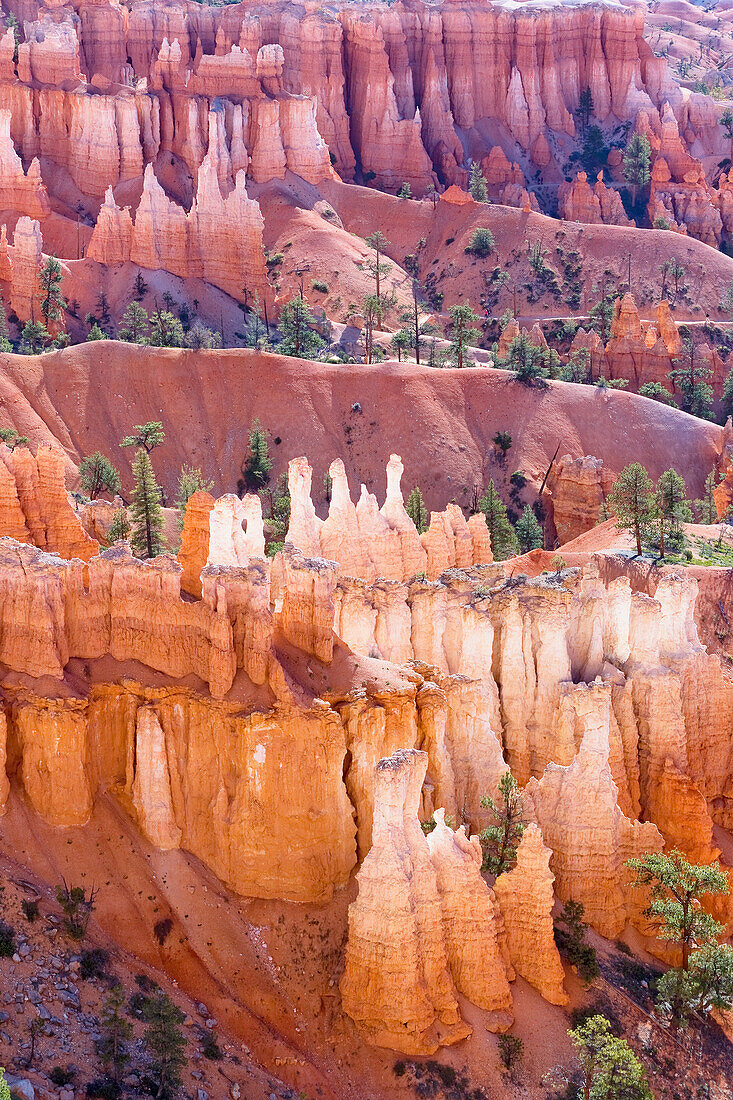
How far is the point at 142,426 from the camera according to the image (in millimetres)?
101875

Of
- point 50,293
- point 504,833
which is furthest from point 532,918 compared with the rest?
point 50,293

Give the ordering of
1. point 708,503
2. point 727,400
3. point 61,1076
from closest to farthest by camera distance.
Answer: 1. point 61,1076
2. point 708,503
3. point 727,400

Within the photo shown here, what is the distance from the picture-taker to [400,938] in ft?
129

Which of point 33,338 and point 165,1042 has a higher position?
point 165,1042

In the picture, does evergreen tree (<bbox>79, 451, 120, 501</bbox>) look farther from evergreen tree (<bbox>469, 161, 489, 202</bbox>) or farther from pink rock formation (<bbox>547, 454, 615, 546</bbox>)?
evergreen tree (<bbox>469, 161, 489, 202</bbox>)

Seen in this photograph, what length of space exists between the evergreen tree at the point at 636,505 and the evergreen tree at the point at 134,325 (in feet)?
161

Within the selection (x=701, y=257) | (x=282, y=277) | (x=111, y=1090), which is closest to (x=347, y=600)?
(x=111, y=1090)

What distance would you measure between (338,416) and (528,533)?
20679 mm

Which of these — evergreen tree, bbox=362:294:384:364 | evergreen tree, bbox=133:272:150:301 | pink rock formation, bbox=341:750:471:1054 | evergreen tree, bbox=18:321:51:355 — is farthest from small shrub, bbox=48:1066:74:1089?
evergreen tree, bbox=133:272:150:301

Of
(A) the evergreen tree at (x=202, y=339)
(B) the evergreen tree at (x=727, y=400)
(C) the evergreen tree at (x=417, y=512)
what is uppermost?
(A) the evergreen tree at (x=202, y=339)

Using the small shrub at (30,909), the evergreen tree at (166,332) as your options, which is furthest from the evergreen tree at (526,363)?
the small shrub at (30,909)

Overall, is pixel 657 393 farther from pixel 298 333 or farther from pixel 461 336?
pixel 298 333

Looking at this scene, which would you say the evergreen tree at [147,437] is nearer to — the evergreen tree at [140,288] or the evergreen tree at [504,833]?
the evergreen tree at [140,288]

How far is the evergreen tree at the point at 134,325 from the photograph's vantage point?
384 feet
